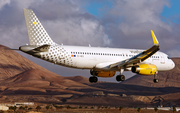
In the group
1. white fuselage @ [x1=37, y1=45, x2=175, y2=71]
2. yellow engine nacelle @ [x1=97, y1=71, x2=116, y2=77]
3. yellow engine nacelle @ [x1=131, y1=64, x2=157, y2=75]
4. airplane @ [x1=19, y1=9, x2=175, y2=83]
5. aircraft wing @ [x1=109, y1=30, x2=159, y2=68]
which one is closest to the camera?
airplane @ [x1=19, y1=9, x2=175, y2=83]

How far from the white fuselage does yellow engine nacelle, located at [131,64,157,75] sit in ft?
8.39

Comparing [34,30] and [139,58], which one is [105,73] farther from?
[34,30]

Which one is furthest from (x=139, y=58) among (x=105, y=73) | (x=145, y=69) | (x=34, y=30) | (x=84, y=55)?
(x=34, y=30)

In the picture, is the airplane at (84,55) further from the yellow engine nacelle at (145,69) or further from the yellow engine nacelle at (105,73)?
the yellow engine nacelle at (105,73)

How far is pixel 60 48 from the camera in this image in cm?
4438

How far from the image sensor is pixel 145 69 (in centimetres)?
4744

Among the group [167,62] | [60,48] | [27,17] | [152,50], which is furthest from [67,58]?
[167,62]

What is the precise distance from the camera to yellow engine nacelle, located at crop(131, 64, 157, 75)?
47.0m

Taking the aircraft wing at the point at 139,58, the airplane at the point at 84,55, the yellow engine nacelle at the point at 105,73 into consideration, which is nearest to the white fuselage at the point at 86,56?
the airplane at the point at 84,55

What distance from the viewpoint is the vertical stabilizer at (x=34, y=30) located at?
4494 centimetres

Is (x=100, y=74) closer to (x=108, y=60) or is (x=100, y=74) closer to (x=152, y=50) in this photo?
(x=108, y=60)

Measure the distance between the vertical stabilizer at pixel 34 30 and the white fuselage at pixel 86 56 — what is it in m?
2.51

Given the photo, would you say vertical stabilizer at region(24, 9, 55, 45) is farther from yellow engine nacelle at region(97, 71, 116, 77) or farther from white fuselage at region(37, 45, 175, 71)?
yellow engine nacelle at region(97, 71, 116, 77)

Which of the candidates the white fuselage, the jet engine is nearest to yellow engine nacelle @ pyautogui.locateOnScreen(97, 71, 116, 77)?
the jet engine
